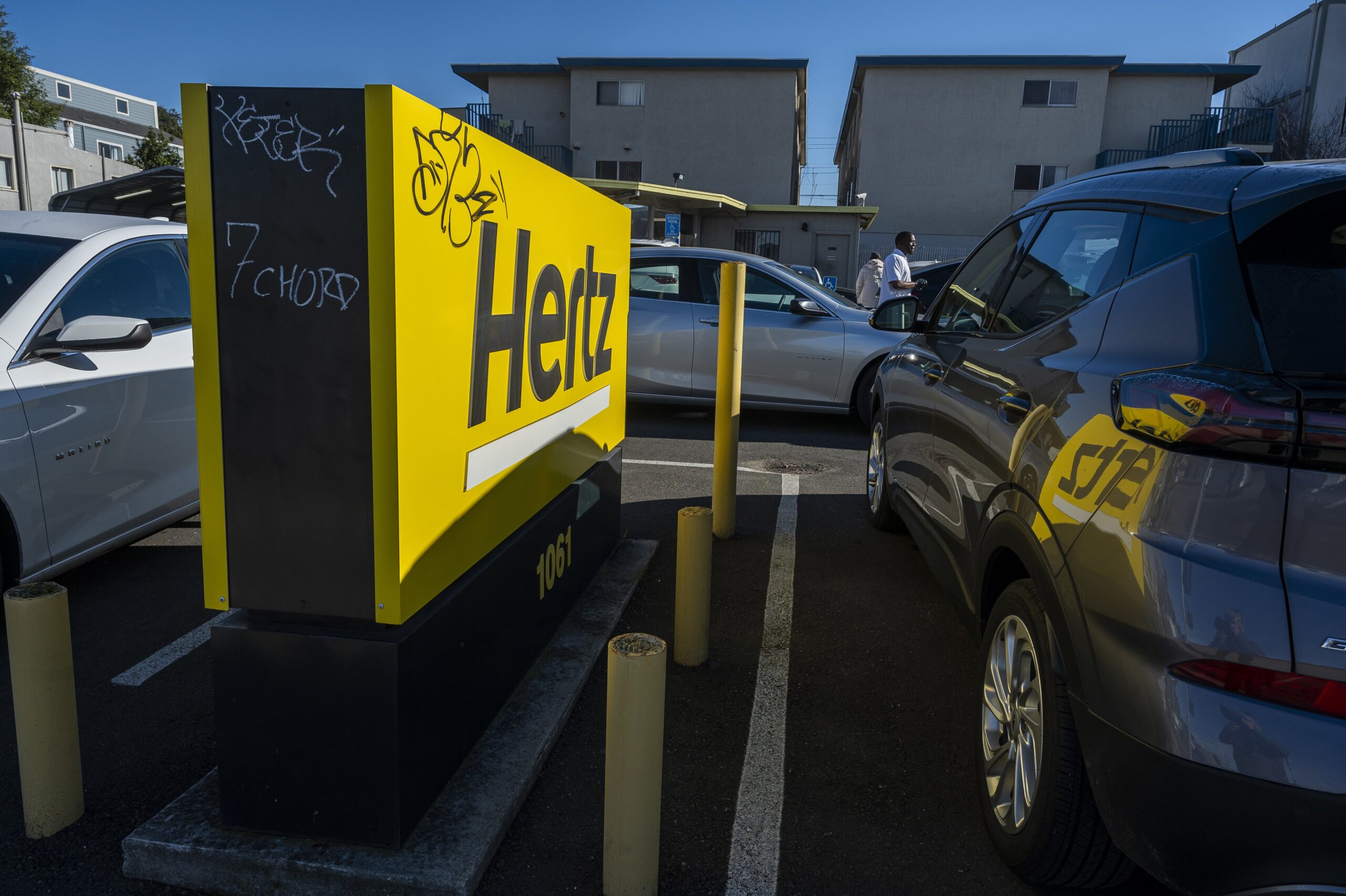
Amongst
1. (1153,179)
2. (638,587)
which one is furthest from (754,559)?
(1153,179)

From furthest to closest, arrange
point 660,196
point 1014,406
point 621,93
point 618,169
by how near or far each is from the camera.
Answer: point 618,169 → point 621,93 → point 660,196 → point 1014,406

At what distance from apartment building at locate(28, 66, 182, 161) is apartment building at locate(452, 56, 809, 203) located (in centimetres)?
2389

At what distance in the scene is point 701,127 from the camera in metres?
31.1

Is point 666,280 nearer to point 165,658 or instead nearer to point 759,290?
Result: point 759,290

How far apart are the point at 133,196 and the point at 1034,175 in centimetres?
2826

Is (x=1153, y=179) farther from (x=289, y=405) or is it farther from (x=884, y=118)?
(x=884, y=118)

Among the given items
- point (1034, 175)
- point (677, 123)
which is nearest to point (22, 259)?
point (677, 123)

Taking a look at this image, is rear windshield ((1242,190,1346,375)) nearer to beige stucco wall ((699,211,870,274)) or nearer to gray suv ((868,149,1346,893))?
gray suv ((868,149,1346,893))

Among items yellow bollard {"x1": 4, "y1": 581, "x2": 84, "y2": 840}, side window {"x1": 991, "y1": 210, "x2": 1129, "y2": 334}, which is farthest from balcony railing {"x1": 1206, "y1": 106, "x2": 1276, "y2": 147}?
yellow bollard {"x1": 4, "y1": 581, "x2": 84, "y2": 840}

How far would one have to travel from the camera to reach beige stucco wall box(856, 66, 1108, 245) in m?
29.9

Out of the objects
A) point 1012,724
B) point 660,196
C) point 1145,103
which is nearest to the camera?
point 1012,724

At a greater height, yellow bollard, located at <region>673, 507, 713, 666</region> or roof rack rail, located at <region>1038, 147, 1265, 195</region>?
roof rack rail, located at <region>1038, 147, 1265, 195</region>

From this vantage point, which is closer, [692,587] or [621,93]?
[692,587]

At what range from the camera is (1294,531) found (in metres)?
1.67
